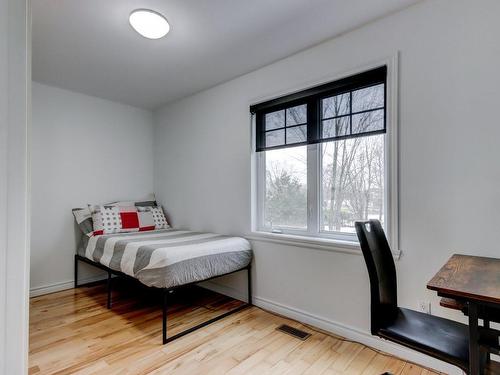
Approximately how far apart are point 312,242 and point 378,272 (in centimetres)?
89

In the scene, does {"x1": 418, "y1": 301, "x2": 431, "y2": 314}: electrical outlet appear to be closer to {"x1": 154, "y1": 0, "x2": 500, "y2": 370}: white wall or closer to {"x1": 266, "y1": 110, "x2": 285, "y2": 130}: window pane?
{"x1": 154, "y1": 0, "x2": 500, "y2": 370}: white wall

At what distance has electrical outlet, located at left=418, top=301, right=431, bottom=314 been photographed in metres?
1.83

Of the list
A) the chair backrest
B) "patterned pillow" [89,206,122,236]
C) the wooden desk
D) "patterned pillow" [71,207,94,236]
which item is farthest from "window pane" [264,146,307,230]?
"patterned pillow" [71,207,94,236]

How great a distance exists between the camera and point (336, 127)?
2.36 metres

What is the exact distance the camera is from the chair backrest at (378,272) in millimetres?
1423

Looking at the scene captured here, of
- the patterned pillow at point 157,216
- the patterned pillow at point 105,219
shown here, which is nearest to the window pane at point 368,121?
the patterned pillow at point 157,216

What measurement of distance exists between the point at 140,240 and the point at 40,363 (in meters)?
1.14

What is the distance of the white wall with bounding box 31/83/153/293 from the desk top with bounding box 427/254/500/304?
3682mm

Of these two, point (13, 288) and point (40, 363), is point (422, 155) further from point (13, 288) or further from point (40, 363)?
point (40, 363)

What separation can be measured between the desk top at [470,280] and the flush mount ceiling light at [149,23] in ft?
7.37

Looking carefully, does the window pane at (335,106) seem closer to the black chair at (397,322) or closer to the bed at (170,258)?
the black chair at (397,322)

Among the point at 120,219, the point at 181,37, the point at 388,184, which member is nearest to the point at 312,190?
the point at 388,184

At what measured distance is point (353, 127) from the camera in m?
2.25

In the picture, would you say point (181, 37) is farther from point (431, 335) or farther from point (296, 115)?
point (431, 335)
